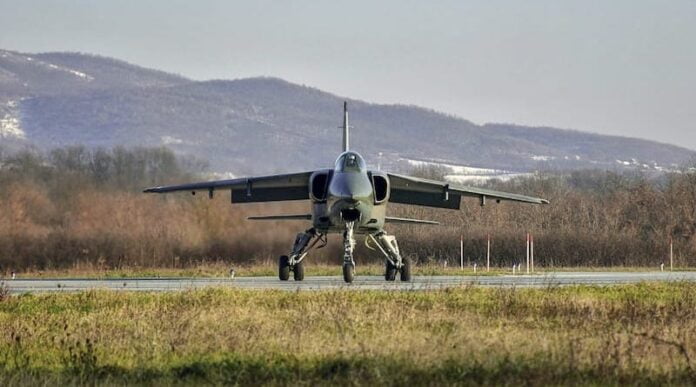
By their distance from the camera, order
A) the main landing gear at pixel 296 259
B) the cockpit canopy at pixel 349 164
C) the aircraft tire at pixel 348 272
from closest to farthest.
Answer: the aircraft tire at pixel 348 272, the cockpit canopy at pixel 349 164, the main landing gear at pixel 296 259

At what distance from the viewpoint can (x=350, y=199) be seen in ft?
98.0

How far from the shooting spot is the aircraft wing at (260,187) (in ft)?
111

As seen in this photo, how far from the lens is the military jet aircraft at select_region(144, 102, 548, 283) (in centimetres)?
3027

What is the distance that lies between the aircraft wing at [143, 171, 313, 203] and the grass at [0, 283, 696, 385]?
1072 centimetres

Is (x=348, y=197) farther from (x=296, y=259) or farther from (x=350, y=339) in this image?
(x=350, y=339)

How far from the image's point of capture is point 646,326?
58.4 feet

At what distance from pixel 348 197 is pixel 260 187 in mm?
5761

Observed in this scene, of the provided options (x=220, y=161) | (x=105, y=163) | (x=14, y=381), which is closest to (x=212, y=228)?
(x=105, y=163)

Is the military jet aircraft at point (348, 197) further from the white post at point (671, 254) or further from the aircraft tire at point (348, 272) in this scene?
the white post at point (671, 254)

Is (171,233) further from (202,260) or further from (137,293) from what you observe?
(137,293)

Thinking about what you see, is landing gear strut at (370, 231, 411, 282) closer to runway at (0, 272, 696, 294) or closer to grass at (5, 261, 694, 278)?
runway at (0, 272, 696, 294)

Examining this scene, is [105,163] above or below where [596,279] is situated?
above

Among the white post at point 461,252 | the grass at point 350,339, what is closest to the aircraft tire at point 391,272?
the grass at point 350,339

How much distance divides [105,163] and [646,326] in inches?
1893
